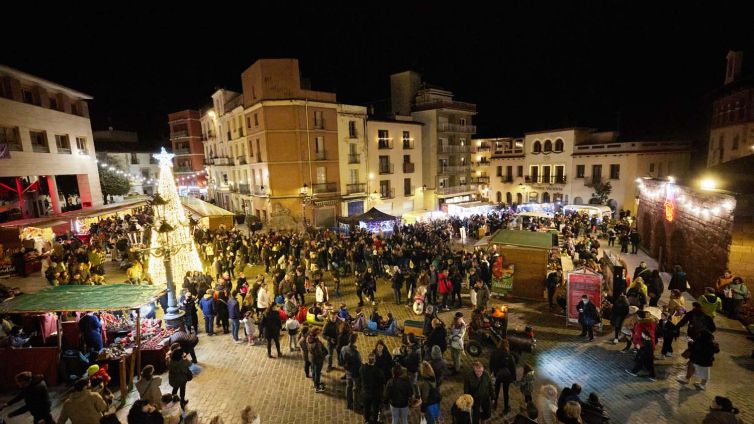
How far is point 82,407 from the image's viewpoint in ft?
19.5

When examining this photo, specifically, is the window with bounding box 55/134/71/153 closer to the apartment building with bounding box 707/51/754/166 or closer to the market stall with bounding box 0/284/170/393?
the market stall with bounding box 0/284/170/393

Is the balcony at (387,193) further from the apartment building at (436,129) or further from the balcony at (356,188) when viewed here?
the apartment building at (436,129)

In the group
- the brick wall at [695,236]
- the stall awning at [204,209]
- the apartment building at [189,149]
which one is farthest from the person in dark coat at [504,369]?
the apartment building at [189,149]

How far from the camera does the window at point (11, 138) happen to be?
1868 cm

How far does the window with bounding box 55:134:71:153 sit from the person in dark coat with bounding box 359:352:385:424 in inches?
1065

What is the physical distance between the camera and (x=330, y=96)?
96.6 ft

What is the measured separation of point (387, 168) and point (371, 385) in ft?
92.6

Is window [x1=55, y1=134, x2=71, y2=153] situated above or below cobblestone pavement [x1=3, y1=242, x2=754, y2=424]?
above

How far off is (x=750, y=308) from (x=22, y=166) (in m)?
32.8

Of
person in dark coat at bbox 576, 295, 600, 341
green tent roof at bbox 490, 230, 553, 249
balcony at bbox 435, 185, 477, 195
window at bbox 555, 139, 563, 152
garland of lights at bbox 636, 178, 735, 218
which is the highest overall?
window at bbox 555, 139, 563, 152

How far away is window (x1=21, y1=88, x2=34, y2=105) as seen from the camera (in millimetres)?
20422

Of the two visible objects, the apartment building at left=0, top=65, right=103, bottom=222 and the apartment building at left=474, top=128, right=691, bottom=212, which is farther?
the apartment building at left=474, top=128, right=691, bottom=212

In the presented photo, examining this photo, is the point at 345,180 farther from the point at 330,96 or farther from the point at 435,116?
the point at 435,116

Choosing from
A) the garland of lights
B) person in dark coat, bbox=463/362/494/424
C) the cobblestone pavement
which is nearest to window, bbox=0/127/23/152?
the cobblestone pavement
